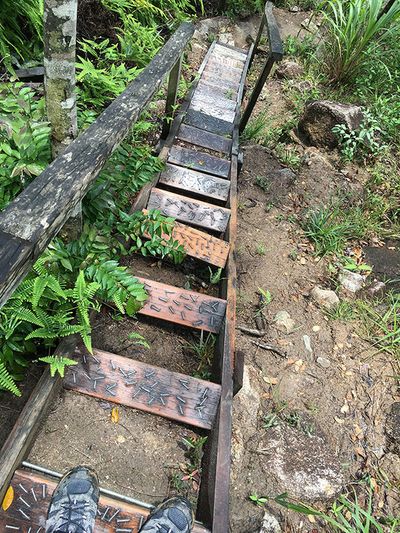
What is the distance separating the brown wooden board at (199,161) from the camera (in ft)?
14.2

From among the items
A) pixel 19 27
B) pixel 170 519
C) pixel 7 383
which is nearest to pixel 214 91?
pixel 19 27

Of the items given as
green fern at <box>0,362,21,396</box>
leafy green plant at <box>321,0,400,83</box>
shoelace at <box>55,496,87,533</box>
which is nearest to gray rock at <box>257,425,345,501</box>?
shoelace at <box>55,496,87,533</box>

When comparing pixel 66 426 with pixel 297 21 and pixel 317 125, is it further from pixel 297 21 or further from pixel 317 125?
pixel 297 21

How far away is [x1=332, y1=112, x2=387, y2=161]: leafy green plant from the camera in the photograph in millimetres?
5594

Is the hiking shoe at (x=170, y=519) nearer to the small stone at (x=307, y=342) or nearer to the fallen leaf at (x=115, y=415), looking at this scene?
the fallen leaf at (x=115, y=415)

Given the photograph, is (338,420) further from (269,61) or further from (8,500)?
(269,61)

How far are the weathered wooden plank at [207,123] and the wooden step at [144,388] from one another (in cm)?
372

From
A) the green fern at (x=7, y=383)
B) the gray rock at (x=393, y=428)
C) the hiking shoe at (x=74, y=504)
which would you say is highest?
the green fern at (x=7, y=383)

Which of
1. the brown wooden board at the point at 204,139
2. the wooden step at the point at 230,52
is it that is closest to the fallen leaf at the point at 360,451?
the brown wooden board at the point at 204,139

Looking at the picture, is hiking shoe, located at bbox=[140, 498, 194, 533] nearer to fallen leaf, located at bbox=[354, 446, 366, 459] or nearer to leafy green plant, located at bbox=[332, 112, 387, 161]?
fallen leaf, located at bbox=[354, 446, 366, 459]

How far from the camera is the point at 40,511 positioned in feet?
5.74

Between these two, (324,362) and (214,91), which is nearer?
(324,362)

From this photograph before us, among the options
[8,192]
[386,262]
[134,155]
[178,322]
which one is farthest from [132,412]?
[386,262]

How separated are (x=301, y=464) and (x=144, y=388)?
136cm
